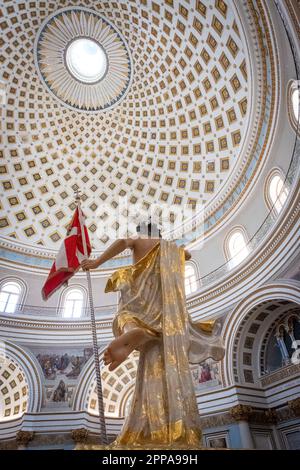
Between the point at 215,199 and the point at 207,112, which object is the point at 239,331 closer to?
the point at 215,199

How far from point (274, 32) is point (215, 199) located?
9.60m

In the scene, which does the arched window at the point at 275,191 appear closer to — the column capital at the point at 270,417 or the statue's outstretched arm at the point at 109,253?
the column capital at the point at 270,417

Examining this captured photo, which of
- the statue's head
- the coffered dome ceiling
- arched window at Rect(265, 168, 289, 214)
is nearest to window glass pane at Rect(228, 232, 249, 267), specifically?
the coffered dome ceiling

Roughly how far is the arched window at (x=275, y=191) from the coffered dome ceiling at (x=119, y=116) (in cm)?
158

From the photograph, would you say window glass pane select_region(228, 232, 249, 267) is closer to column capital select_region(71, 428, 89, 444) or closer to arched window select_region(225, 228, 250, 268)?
arched window select_region(225, 228, 250, 268)

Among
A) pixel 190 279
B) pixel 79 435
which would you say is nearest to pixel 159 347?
pixel 79 435

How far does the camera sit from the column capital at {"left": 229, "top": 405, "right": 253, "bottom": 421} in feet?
43.1

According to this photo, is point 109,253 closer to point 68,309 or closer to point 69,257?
point 69,257

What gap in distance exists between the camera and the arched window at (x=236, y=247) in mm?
16562

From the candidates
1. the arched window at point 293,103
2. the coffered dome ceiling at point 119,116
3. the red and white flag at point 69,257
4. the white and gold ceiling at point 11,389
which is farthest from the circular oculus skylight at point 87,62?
the red and white flag at point 69,257

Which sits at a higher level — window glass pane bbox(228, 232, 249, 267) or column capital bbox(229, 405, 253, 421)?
window glass pane bbox(228, 232, 249, 267)

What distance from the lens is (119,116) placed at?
1002 inches

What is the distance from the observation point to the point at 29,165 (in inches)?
979

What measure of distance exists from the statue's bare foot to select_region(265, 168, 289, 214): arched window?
1254 cm
